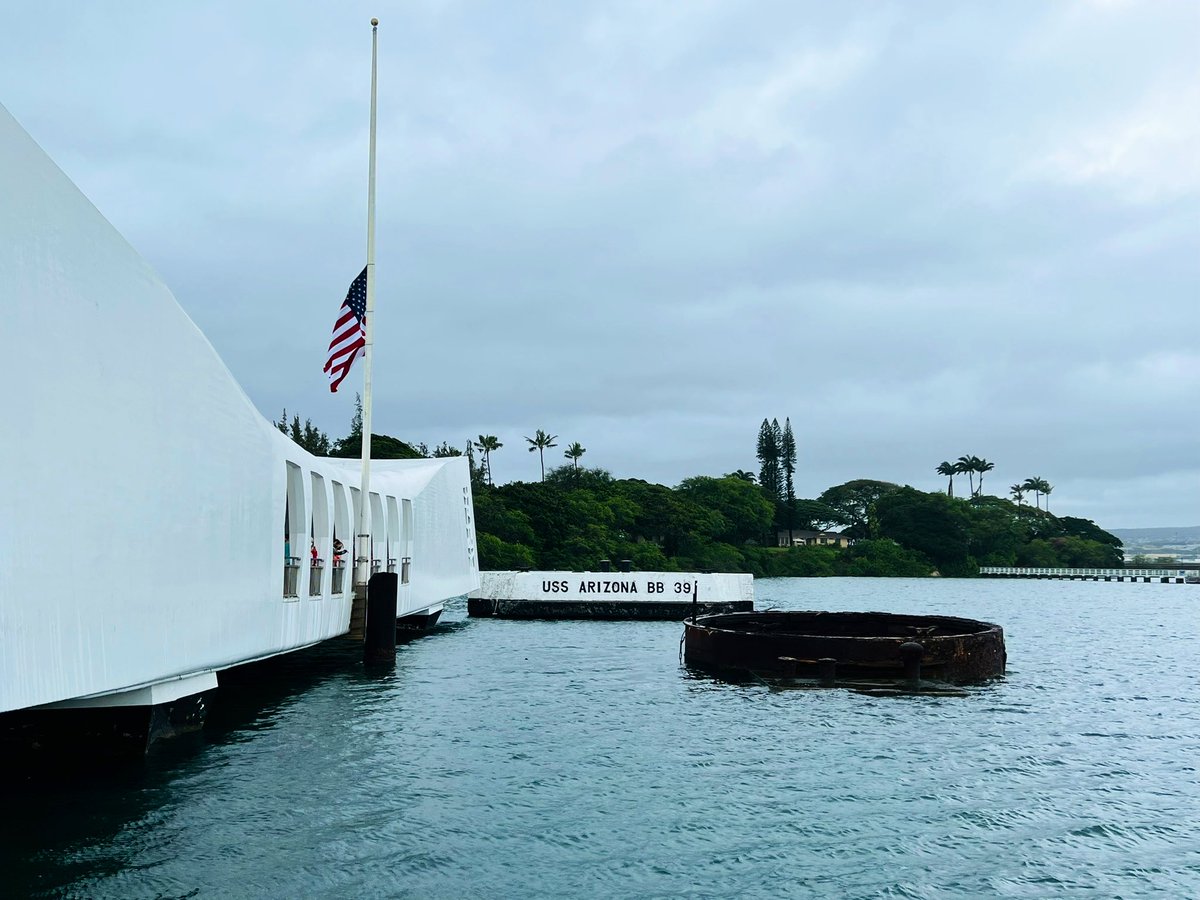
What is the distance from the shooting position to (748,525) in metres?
144

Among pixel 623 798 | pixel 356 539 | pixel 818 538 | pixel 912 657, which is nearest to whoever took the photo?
pixel 623 798

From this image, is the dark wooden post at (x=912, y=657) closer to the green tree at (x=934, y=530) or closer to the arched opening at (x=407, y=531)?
the arched opening at (x=407, y=531)

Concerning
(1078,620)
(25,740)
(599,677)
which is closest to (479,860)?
Result: (25,740)

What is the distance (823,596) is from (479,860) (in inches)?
3303

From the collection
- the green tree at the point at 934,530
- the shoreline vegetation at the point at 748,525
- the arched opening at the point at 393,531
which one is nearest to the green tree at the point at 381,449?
the shoreline vegetation at the point at 748,525

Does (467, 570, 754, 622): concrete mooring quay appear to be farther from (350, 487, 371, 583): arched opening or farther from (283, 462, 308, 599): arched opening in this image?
(283, 462, 308, 599): arched opening

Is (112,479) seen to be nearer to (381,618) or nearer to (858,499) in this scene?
(381,618)

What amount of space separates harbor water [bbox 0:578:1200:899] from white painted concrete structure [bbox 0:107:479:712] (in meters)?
1.79

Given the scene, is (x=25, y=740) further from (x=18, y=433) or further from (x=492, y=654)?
(x=492, y=654)

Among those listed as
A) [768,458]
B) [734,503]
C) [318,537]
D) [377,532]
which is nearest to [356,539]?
[377,532]

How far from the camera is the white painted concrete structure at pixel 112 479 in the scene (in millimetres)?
11047

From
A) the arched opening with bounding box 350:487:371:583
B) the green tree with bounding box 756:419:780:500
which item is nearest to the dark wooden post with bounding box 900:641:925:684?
the arched opening with bounding box 350:487:371:583

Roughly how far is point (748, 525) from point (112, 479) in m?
134

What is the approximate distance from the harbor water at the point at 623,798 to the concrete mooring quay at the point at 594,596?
94.3ft
